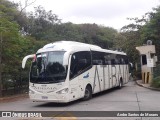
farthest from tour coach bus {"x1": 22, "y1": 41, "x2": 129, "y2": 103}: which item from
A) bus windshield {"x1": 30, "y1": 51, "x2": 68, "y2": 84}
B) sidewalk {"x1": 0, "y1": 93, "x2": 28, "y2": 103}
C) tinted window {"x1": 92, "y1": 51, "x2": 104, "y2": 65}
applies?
sidewalk {"x1": 0, "y1": 93, "x2": 28, "y2": 103}

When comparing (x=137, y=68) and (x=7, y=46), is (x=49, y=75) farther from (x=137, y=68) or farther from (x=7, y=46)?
(x=137, y=68)

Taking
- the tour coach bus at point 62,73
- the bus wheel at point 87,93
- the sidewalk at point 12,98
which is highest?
the tour coach bus at point 62,73

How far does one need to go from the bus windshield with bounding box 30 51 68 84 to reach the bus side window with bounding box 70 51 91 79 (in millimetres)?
634

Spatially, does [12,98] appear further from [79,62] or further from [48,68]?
[79,62]

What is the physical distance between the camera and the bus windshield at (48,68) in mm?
15773

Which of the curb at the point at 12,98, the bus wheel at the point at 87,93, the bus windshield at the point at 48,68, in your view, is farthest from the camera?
the curb at the point at 12,98

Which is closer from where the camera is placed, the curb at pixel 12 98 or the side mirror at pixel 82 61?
the side mirror at pixel 82 61

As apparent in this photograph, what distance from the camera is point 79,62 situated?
677 inches

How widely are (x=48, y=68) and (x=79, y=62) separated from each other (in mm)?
1996

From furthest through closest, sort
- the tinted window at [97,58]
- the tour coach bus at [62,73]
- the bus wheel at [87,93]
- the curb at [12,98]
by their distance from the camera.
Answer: the curb at [12,98] < the tinted window at [97,58] < the bus wheel at [87,93] < the tour coach bus at [62,73]

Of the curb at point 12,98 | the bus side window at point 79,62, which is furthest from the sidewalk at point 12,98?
the bus side window at point 79,62

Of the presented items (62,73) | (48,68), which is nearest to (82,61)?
(62,73)

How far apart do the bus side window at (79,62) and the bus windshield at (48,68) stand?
2.08ft

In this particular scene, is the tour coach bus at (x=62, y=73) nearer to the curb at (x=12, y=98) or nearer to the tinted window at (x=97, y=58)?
the tinted window at (x=97, y=58)
